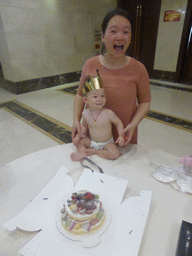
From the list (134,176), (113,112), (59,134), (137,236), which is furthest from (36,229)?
(59,134)

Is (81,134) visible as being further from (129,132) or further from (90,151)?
(129,132)

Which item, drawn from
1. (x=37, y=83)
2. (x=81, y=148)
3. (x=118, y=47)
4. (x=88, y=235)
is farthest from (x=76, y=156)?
(x=37, y=83)

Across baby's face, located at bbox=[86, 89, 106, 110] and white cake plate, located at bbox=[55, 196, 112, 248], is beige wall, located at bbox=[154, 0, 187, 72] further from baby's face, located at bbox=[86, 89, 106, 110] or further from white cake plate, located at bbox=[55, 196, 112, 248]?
white cake plate, located at bbox=[55, 196, 112, 248]

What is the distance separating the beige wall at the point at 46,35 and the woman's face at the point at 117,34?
296cm

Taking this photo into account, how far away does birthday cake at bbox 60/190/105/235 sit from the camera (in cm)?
53

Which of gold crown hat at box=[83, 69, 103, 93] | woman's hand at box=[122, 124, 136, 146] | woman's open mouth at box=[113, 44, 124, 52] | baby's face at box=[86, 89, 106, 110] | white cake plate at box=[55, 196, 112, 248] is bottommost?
white cake plate at box=[55, 196, 112, 248]

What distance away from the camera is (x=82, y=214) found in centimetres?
54

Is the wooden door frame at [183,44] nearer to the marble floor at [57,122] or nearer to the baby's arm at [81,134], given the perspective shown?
the marble floor at [57,122]

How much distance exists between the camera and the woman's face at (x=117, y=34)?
780mm

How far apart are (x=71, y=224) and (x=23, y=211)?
6.7 inches

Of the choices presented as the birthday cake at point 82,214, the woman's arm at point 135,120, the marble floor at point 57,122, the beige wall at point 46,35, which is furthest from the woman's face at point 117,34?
the beige wall at point 46,35

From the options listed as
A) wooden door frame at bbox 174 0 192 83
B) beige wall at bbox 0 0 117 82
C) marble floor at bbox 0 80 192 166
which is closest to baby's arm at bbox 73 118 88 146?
marble floor at bbox 0 80 192 166

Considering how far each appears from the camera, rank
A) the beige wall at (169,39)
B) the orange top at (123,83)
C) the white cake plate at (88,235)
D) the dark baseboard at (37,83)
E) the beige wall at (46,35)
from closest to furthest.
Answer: the white cake plate at (88,235), the orange top at (123,83), the beige wall at (46,35), the dark baseboard at (37,83), the beige wall at (169,39)

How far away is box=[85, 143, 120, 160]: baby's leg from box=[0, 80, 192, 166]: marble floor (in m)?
1.10
